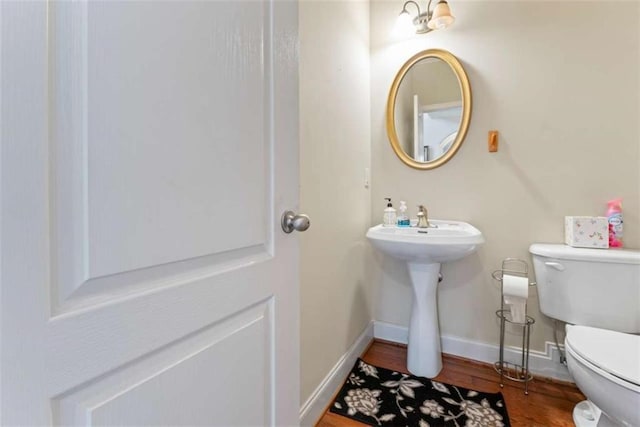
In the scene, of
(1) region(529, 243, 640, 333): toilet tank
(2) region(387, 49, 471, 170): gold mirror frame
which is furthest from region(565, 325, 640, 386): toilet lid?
(2) region(387, 49, 471, 170): gold mirror frame

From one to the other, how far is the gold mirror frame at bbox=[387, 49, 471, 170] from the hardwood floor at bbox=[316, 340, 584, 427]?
1.15 metres

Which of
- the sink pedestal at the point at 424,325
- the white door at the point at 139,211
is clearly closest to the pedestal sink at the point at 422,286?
the sink pedestal at the point at 424,325

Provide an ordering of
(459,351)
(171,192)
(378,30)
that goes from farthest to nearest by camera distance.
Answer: (378,30), (459,351), (171,192)

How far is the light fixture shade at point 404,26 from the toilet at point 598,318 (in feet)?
4.64

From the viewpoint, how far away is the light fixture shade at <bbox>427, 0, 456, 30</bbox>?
1547 millimetres

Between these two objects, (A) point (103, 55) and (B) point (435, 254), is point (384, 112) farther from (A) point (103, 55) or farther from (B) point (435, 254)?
(A) point (103, 55)

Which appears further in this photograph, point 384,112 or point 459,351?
point 384,112

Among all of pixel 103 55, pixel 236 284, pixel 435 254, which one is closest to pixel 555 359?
pixel 435 254

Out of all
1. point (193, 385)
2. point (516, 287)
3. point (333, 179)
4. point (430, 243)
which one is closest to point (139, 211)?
point (193, 385)

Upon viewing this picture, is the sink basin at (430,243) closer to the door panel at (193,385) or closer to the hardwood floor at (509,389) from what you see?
the hardwood floor at (509,389)

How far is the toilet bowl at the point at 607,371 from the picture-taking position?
2.81 feet

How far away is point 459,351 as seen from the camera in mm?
1727

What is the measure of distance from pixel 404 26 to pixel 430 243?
1323mm

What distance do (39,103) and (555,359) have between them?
7.02 feet
